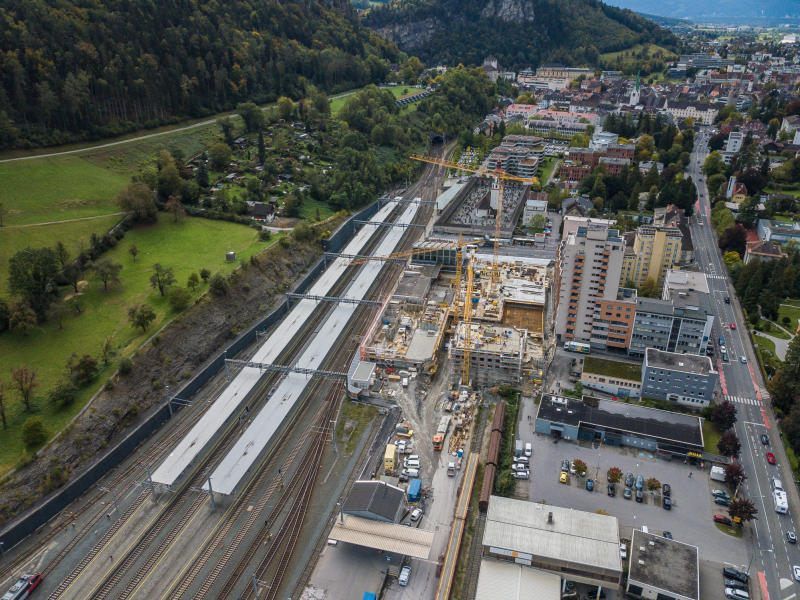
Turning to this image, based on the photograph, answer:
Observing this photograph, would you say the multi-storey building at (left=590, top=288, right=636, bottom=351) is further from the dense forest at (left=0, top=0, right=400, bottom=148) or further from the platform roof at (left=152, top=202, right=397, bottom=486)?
the dense forest at (left=0, top=0, right=400, bottom=148)

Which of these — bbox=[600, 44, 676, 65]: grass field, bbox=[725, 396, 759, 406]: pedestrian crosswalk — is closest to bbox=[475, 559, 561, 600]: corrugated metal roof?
bbox=[725, 396, 759, 406]: pedestrian crosswalk

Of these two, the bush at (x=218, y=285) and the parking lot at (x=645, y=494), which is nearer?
the parking lot at (x=645, y=494)

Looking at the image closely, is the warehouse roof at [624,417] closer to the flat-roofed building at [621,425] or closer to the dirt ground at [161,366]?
the flat-roofed building at [621,425]

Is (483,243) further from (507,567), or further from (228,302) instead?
(507,567)

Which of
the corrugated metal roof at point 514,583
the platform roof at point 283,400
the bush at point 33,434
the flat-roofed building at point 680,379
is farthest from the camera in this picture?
the flat-roofed building at point 680,379

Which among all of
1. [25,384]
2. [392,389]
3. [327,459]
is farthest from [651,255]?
[25,384]

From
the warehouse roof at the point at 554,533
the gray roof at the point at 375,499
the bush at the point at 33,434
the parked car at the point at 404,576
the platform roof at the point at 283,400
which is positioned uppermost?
the bush at the point at 33,434

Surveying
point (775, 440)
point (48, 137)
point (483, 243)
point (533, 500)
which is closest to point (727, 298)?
point (775, 440)

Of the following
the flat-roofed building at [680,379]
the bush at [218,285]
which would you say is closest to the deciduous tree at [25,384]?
the bush at [218,285]
